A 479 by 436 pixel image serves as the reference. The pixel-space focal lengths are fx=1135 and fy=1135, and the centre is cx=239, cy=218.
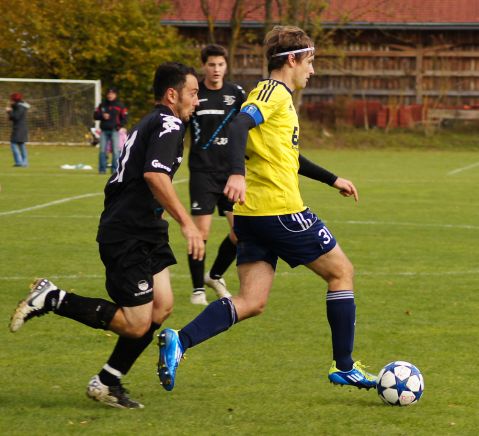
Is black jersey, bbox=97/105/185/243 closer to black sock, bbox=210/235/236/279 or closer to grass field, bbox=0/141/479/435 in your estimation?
grass field, bbox=0/141/479/435

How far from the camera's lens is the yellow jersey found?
246 inches

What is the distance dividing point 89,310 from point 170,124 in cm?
107

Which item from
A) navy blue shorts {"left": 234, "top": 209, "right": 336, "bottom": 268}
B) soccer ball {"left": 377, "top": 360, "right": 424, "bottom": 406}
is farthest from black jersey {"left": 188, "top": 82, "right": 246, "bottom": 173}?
soccer ball {"left": 377, "top": 360, "right": 424, "bottom": 406}

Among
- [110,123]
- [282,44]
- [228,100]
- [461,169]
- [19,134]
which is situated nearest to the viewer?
[282,44]

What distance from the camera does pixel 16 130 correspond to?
26.8 metres

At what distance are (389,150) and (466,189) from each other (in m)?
15.2

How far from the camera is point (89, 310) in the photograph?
234 inches

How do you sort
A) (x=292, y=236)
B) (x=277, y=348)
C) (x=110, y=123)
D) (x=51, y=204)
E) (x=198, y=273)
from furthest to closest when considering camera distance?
(x=110, y=123), (x=51, y=204), (x=198, y=273), (x=277, y=348), (x=292, y=236)

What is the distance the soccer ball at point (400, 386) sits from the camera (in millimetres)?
5973

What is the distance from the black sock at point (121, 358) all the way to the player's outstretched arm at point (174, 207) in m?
0.65

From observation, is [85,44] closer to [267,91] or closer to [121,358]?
[267,91]

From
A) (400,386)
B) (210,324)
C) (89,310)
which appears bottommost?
(400,386)

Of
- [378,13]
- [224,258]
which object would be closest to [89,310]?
[224,258]

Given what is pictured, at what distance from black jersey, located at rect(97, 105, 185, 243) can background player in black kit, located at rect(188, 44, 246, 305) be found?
11.5 feet
